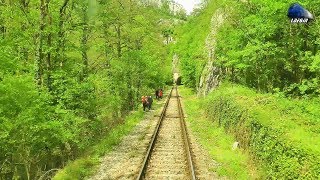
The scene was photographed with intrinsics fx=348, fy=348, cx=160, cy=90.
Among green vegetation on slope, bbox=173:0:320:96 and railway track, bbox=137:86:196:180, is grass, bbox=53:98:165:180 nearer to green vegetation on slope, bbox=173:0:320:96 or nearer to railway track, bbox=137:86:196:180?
railway track, bbox=137:86:196:180

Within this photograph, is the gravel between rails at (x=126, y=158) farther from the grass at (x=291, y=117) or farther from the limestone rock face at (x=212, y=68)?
the limestone rock face at (x=212, y=68)

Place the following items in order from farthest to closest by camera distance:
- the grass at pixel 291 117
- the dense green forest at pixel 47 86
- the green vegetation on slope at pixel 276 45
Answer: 1. the green vegetation on slope at pixel 276 45
2. the dense green forest at pixel 47 86
3. the grass at pixel 291 117

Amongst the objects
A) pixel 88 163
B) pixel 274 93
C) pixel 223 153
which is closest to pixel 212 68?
pixel 274 93

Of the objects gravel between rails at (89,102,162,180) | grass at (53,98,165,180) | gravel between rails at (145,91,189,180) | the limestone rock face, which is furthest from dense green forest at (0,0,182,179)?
the limestone rock face

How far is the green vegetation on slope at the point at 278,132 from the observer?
930cm

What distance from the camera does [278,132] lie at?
11.3 metres

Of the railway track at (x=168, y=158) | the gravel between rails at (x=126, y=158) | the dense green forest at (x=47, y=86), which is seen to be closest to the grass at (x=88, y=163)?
the gravel between rails at (x=126, y=158)

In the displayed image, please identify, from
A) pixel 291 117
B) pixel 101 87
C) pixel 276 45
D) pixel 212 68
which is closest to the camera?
pixel 291 117

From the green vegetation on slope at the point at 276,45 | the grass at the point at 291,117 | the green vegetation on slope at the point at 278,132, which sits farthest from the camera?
the green vegetation on slope at the point at 276,45

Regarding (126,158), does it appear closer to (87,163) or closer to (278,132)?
(87,163)

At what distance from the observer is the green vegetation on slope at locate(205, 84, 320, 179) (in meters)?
9.30

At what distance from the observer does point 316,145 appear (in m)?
9.29

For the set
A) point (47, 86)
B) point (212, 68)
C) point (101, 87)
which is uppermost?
point (212, 68)

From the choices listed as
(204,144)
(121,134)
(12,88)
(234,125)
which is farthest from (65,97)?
(234,125)
